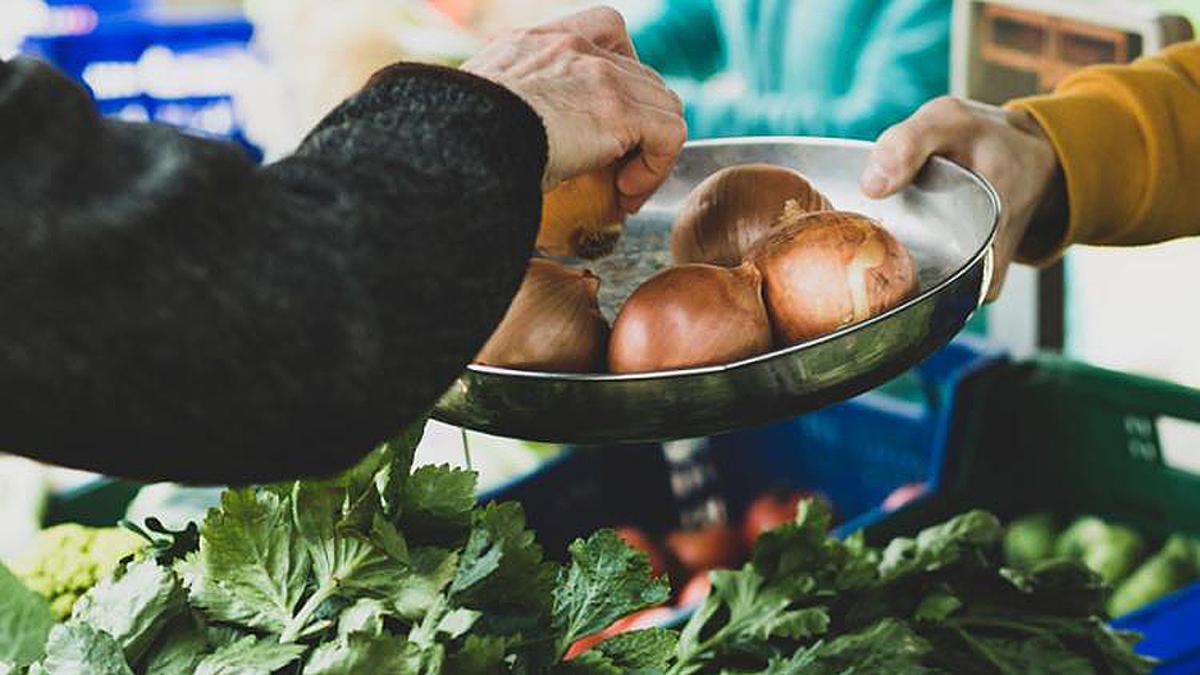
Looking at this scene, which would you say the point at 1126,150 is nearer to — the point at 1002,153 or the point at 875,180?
the point at 1002,153

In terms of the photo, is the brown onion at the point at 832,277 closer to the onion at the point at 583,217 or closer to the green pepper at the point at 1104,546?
the onion at the point at 583,217

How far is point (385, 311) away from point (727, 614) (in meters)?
0.70

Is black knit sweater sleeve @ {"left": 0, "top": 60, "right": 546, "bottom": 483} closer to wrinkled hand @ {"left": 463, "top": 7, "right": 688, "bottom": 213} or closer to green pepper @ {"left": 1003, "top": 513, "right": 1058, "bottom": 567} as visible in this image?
wrinkled hand @ {"left": 463, "top": 7, "right": 688, "bottom": 213}

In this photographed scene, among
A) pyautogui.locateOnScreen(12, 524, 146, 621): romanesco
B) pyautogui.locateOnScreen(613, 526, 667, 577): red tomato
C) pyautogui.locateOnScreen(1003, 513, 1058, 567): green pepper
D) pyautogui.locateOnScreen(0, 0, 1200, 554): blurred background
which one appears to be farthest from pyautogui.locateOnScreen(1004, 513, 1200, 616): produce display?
pyautogui.locateOnScreen(12, 524, 146, 621): romanesco

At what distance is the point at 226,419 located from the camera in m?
0.72

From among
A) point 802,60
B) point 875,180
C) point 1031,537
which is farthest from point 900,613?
point 802,60

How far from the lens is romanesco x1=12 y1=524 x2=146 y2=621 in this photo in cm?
155

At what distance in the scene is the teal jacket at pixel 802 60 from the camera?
9.66 feet

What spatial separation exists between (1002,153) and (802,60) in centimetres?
171

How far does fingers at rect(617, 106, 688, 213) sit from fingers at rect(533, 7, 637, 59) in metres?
0.11

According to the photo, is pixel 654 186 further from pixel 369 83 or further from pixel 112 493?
pixel 112 493

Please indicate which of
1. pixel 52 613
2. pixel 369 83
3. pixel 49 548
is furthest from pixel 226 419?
pixel 49 548

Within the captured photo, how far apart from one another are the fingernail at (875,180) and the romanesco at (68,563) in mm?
837

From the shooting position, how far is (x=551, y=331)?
40.5 inches
